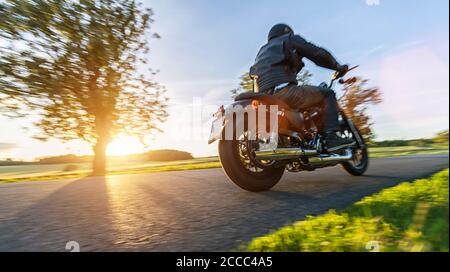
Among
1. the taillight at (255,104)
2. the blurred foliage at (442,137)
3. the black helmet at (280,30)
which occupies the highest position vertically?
the black helmet at (280,30)

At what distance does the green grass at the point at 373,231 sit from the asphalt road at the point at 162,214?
234 mm

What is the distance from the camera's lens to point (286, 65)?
365 centimetres

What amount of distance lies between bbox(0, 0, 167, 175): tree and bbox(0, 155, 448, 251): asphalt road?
55cm

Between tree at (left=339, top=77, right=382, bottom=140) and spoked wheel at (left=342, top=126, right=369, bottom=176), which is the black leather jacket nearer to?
tree at (left=339, top=77, right=382, bottom=140)

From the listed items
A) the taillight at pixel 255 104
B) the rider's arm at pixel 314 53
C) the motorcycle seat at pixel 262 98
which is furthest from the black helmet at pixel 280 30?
the taillight at pixel 255 104

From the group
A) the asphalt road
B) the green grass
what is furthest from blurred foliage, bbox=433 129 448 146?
the asphalt road

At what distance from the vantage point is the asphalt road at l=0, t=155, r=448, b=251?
193cm

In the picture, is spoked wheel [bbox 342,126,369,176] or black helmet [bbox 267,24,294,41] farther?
spoked wheel [bbox 342,126,369,176]

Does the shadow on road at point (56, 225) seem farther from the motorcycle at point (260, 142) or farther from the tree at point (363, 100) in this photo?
the tree at point (363, 100)

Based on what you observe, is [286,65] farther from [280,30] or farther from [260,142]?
[260,142]

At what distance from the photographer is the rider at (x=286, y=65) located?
11.8 feet

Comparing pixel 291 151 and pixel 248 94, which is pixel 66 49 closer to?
pixel 248 94
